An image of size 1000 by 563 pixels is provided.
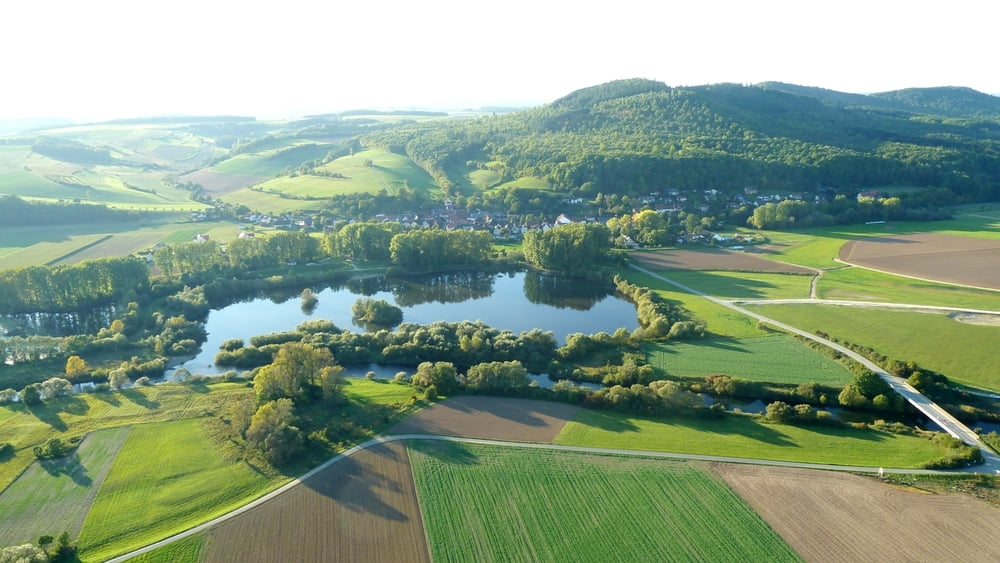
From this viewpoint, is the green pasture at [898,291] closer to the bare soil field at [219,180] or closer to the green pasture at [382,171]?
the green pasture at [382,171]

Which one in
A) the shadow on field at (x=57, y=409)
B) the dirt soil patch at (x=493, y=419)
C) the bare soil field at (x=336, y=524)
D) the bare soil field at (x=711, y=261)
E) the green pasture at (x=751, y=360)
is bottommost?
the shadow on field at (x=57, y=409)

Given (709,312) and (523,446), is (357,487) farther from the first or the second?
(709,312)

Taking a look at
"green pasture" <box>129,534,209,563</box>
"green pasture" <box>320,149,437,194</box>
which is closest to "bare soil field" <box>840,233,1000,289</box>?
"green pasture" <box>129,534,209,563</box>

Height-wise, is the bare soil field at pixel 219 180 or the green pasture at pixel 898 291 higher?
the bare soil field at pixel 219 180

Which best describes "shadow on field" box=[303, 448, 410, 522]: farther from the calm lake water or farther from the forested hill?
the forested hill

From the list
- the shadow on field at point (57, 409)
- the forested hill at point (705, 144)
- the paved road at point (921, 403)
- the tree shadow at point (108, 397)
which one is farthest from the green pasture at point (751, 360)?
the forested hill at point (705, 144)

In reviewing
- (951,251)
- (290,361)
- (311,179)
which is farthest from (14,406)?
(951,251)

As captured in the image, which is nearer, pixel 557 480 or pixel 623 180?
pixel 557 480

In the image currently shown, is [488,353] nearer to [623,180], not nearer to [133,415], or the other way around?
[133,415]
